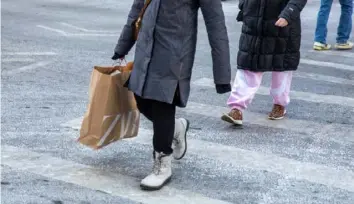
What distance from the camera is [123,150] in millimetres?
5562

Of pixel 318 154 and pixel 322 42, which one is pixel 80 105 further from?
pixel 322 42

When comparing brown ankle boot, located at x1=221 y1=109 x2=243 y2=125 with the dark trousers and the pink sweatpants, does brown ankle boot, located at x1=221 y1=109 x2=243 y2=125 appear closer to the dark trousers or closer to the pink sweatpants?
the pink sweatpants

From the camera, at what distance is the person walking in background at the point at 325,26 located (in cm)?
1045

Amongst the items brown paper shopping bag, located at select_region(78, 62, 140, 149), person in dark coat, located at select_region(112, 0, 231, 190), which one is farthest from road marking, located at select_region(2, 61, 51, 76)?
person in dark coat, located at select_region(112, 0, 231, 190)

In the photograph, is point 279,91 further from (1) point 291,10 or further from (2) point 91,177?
(2) point 91,177

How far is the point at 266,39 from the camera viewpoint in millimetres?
6180

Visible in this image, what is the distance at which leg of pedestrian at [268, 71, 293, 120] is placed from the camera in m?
6.42

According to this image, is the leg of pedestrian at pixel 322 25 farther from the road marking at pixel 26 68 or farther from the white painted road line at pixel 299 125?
the road marking at pixel 26 68

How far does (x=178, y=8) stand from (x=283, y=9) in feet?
5.70

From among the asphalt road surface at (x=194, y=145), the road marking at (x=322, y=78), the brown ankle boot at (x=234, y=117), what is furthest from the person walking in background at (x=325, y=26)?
the brown ankle boot at (x=234, y=117)

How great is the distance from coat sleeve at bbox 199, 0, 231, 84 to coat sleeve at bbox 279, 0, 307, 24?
4.85ft

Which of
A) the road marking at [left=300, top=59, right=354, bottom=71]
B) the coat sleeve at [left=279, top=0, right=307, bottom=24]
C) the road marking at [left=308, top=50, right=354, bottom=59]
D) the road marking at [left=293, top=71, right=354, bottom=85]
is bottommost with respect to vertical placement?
the road marking at [left=308, top=50, right=354, bottom=59]

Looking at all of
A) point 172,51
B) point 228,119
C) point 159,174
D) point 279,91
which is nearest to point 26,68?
point 228,119

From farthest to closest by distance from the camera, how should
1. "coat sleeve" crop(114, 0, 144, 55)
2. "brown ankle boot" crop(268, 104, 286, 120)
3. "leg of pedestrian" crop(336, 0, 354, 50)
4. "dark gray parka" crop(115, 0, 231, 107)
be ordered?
"leg of pedestrian" crop(336, 0, 354, 50)
"brown ankle boot" crop(268, 104, 286, 120)
"coat sleeve" crop(114, 0, 144, 55)
"dark gray parka" crop(115, 0, 231, 107)
